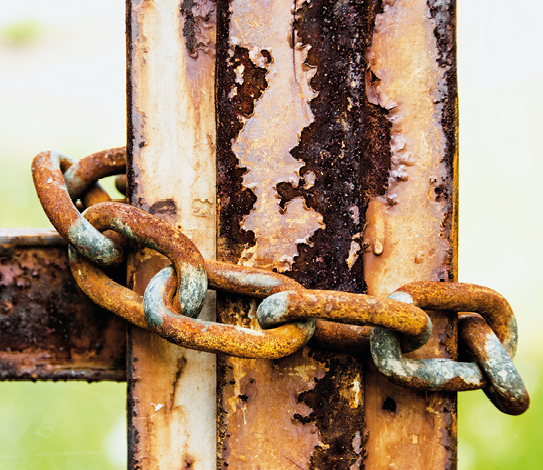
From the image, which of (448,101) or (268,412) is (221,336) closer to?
(268,412)

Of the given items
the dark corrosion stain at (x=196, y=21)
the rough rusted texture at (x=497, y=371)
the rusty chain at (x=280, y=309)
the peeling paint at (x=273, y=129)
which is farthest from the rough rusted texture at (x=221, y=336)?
the dark corrosion stain at (x=196, y=21)

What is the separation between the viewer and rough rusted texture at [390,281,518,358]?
1.51ft

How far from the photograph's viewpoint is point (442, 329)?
500mm

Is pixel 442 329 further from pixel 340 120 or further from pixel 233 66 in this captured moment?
pixel 233 66

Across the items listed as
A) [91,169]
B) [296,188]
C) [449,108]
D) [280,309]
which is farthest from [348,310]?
[91,169]

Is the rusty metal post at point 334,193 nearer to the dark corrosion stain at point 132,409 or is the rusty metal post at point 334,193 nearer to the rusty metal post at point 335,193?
the rusty metal post at point 335,193

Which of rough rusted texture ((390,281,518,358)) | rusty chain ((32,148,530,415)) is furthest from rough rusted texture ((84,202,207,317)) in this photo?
rough rusted texture ((390,281,518,358))

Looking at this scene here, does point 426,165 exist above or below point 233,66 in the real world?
below

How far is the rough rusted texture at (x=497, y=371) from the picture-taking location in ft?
1.51

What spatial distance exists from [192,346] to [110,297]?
0.44 ft

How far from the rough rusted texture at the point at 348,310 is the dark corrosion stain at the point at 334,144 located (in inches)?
3.1

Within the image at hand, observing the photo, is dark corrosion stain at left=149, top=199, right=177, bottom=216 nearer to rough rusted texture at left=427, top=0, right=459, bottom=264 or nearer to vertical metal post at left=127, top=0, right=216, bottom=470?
vertical metal post at left=127, top=0, right=216, bottom=470

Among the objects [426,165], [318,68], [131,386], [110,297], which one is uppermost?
[318,68]

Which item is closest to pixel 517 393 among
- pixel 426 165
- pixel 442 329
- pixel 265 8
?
pixel 442 329
